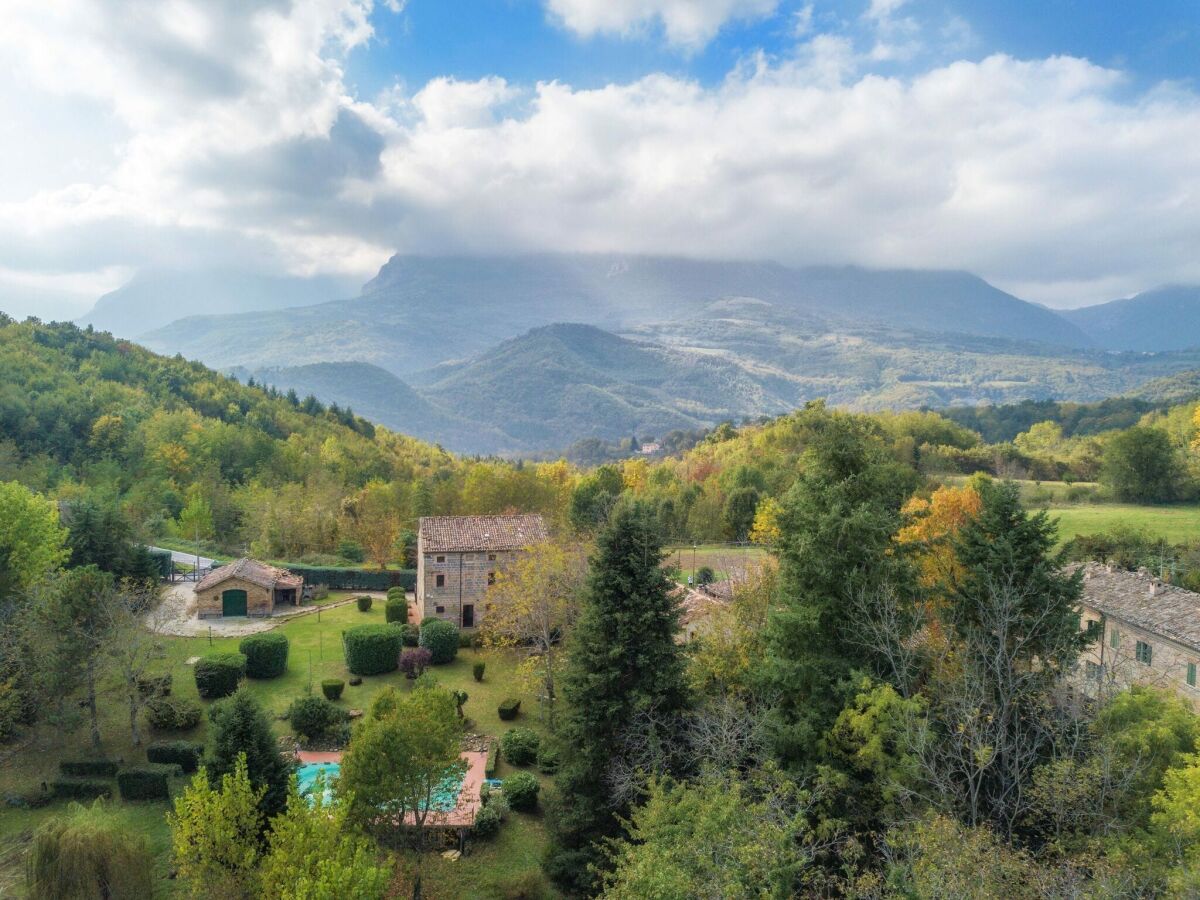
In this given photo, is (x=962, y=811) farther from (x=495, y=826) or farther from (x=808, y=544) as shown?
(x=495, y=826)

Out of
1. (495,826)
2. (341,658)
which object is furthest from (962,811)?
(341,658)

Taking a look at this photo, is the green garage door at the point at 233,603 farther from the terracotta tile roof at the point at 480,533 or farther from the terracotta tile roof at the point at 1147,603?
the terracotta tile roof at the point at 1147,603

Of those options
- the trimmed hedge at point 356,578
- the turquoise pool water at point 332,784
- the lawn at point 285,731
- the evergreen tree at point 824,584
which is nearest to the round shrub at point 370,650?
the lawn at point 285,731

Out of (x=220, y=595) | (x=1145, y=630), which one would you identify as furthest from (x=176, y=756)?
(x=1145, y=630)

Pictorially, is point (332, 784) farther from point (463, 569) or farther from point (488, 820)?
point (463, 569)

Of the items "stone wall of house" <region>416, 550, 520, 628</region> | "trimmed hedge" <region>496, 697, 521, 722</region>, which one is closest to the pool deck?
"trimmed hedge" <region>496, 697, 521, 722</region>
